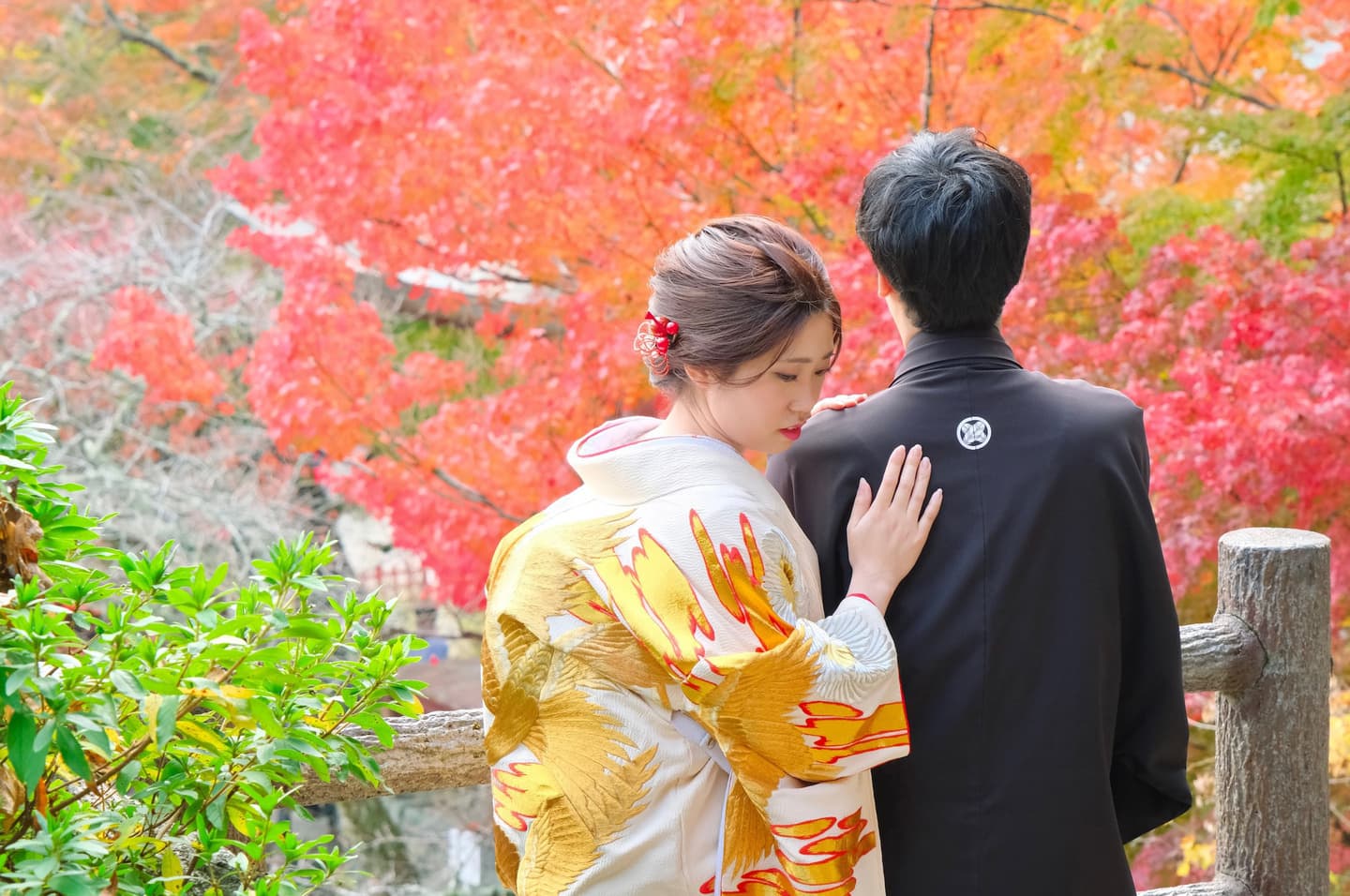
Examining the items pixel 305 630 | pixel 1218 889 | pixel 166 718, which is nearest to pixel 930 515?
pixel 305 630

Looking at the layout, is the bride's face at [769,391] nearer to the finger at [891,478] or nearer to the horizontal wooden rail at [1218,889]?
the finger at [891,478]

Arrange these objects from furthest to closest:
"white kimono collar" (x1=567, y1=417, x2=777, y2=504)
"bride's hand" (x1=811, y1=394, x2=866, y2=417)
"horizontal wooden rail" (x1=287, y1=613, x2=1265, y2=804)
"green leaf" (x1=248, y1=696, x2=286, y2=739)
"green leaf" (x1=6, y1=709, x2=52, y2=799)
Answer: "horizontal wooden rail" (x1=287, y1=613, x2=1265, y2=804), "bride's hand" (x1=811, y1=394, x2=866, y2=417), "white kimono collar" (x1=567, y1=417, x2=777, y2=504), "green leaf" (x1=248, y1=696, x2=286, y2=739), "green leaf" (x1=6, y1=709, x2=52, y2=799)

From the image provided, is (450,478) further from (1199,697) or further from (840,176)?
(1199,697)

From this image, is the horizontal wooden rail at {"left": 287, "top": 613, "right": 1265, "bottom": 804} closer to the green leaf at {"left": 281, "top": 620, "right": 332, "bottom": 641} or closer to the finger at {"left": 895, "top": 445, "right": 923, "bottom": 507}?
the green leaf at {"left": 281, "top": 620, "right": 332, "bottom": 641}

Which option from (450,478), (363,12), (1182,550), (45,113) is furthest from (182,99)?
(1182,550)

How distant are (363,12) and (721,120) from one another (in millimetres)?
1860

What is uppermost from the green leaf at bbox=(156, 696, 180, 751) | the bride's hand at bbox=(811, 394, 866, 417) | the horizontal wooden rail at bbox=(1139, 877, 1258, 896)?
the bride's hand at bbox=(811, 394, 866, 417)

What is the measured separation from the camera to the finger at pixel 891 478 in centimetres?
161

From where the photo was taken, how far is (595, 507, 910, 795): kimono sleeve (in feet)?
4.86

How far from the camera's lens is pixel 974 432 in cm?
162

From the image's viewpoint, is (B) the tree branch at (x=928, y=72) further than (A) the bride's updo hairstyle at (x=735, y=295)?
Yes

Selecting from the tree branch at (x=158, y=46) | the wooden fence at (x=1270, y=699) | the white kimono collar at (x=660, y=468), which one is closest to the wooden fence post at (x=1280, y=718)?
the wooden fence at (x=1270, y=699)

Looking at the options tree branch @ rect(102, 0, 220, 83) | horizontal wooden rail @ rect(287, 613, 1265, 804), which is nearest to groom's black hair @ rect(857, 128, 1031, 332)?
horizontal wooden rail @ rect(287, 613, 1265, 804)

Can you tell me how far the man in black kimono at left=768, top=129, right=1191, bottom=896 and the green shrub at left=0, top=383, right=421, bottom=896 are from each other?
0.72 m
